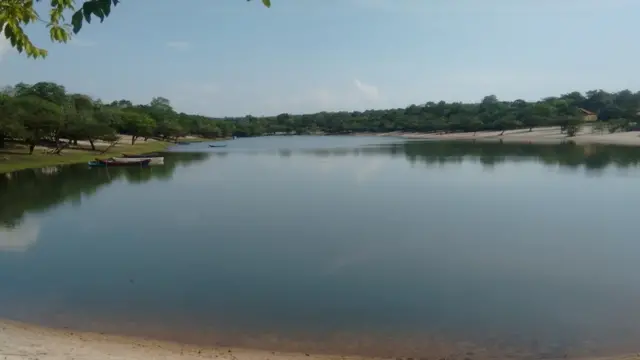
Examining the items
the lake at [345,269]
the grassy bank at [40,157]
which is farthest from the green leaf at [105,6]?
the grassy bank at [40,157]

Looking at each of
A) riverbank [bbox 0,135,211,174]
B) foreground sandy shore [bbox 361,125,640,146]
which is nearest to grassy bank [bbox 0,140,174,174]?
riverbank [bbox 0,135,211,174]

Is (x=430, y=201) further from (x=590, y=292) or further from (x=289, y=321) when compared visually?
(x=289, y=321)

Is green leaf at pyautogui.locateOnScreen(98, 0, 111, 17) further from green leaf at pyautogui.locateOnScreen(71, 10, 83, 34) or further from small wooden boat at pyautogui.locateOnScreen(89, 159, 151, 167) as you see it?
small wooden boat at pyautogui.locateOnScreen(89, 159, 151, 167)

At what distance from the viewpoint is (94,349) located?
8180mm

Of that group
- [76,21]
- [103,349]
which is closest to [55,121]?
[103,349]

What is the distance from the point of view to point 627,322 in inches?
391

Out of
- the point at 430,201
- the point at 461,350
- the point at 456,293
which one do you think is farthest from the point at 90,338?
the point at 430,201

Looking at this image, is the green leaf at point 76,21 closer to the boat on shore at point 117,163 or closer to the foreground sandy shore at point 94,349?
the foreground sandy shore at point 94,349

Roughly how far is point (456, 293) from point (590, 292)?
2918mm

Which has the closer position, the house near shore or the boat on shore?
the boat on shore

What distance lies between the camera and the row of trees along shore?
56.0m

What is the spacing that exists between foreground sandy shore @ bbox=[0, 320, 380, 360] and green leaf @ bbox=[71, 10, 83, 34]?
530 cm

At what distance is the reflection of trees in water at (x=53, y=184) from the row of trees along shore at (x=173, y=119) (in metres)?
7.03

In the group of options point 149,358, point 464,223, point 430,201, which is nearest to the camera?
point 149,358
